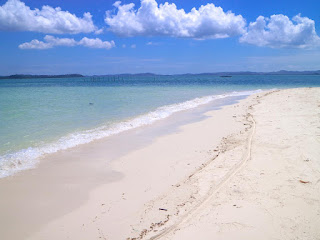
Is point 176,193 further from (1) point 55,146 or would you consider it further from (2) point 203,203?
(1) point 55,146

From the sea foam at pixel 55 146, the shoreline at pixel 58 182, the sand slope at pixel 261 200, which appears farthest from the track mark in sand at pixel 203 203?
the sea foam at pixel 55 146

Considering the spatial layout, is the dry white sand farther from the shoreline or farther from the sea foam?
the sea foam

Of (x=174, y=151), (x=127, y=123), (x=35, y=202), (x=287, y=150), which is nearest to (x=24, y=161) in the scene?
(x=35, y=202)

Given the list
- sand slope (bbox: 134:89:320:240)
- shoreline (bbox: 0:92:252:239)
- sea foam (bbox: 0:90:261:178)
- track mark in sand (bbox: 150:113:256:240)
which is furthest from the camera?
sea foam (bbox: 0:90:261:178)

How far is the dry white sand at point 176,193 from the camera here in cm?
370

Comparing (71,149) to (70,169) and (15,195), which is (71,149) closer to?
(70,169)

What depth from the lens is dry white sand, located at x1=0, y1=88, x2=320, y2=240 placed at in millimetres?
3701

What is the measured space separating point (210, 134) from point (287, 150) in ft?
10.8

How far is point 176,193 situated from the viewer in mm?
4859

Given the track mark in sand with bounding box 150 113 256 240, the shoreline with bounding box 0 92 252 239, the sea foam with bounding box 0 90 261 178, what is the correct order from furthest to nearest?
the sea foam with bounding box 0 90 261 178
the shoreline with bounding box 0 92 252 239
the track mark in sand with bounding box 150 113 256 240

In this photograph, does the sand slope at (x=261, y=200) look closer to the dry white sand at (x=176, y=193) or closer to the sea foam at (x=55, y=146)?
the dry white sand at (x=176, y=193)

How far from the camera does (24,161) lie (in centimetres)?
693

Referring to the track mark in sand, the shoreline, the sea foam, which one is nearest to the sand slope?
the track mark in sand

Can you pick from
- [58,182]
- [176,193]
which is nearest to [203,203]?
[176,193]
